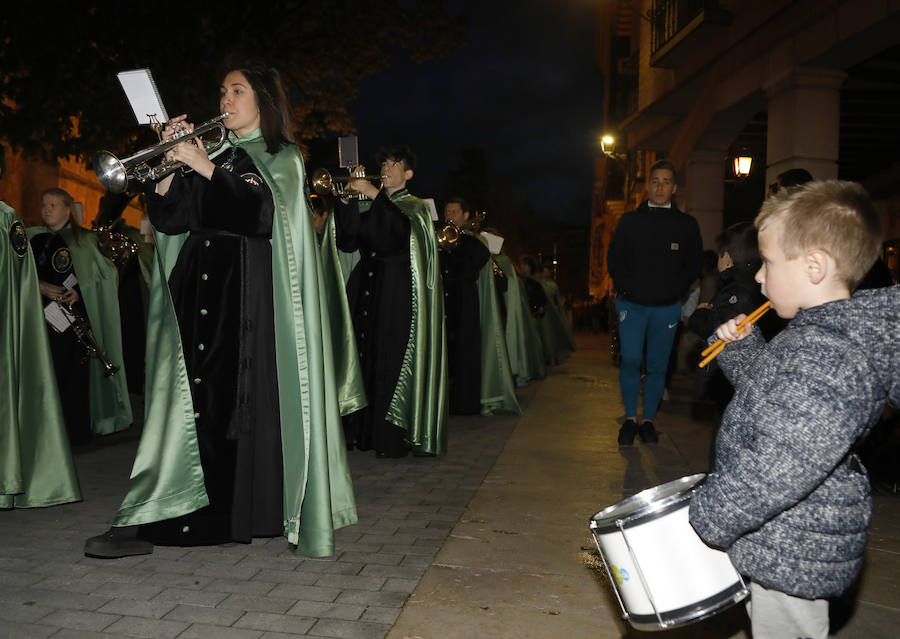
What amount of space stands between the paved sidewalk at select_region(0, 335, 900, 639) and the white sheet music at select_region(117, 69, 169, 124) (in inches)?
75.2

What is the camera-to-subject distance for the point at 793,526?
1.91 meters

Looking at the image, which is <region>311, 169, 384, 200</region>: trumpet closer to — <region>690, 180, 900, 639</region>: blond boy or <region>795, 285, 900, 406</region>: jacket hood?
<region>690, 180, 900, 639</region>: blond boy

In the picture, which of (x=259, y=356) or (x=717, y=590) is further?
(x=259, y=356)

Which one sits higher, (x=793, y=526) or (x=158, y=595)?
(x=793, y=526)

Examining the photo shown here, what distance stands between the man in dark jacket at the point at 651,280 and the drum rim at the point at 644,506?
4374mm

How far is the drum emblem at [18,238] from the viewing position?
4738 mm

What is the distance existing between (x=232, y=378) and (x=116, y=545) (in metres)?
0.85

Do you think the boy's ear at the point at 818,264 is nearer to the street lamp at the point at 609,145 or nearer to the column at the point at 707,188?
the column at the point at 707,188

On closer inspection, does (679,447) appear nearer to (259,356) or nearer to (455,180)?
(259,356)

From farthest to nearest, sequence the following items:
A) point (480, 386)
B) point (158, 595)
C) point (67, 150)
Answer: point (67, 150) → point (480, 386) → point (158, 595)

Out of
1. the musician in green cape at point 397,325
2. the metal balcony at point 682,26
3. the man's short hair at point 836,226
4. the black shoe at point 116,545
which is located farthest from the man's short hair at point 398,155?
the metal balcony at point 682,26

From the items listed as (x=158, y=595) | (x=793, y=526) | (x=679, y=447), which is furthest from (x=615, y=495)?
(x=793, y=526)

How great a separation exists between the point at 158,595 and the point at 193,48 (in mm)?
11892

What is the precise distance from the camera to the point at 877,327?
1.84 meters
